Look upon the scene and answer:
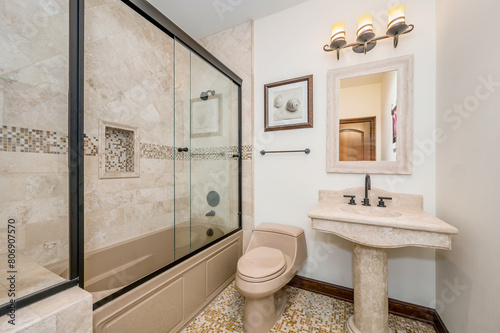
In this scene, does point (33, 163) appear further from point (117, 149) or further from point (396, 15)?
point (396, 15)

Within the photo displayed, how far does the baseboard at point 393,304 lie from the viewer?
1.54 m

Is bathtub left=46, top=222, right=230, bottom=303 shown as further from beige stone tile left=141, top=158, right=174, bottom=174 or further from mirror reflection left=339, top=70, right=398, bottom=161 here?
mirror reflection left=339, top=70, right=398, bottom=161

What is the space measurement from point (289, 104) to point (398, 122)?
92 centimetres

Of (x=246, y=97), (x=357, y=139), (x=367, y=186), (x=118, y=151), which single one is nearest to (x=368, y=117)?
(x=357, y=139)

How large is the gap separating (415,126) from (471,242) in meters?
0.87

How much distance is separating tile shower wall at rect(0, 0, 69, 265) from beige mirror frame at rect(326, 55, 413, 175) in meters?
1.82

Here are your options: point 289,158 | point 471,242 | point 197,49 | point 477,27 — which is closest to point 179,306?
point 289,158

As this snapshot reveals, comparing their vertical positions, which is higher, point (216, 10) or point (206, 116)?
point (216, 10)

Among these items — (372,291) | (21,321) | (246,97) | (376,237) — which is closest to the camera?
(21,321)

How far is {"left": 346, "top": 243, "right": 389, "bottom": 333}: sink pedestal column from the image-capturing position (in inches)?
52.7

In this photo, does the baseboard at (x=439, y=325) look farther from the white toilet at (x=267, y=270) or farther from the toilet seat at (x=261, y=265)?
the toilet seat at (x=261, y=265)

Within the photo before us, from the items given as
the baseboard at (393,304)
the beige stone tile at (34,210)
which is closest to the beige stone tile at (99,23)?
the beige stone tile at (34,210)

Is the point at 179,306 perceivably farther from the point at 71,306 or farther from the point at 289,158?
the point at 289,158

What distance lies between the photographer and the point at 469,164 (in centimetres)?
116
